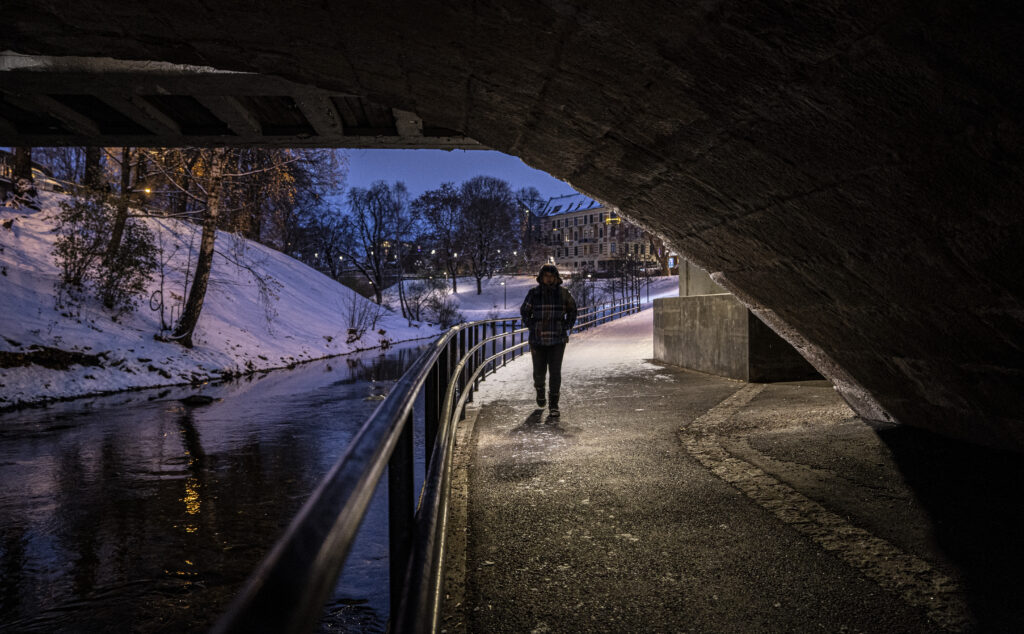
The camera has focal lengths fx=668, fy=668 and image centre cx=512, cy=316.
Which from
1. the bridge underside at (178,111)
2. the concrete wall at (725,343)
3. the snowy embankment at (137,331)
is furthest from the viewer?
the snowy embankment at (137,331)

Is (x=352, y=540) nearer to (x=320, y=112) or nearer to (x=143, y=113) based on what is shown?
(x=320, y=112)

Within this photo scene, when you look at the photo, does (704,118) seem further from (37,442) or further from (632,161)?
(37,442)

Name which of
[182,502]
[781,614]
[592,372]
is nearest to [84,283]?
[592,372]

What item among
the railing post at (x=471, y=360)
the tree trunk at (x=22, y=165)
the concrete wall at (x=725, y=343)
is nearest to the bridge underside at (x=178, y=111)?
the railing post at (x=471, y=360)

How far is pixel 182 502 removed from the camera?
5812 mm

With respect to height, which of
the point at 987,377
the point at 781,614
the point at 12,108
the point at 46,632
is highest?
the point at 12,108

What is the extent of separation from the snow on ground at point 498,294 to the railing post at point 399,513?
53.5 metres

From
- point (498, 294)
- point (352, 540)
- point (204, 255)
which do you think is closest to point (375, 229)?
point (498, 294)

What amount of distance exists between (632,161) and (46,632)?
13.8 feet

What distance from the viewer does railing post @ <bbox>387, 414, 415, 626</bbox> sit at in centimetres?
183

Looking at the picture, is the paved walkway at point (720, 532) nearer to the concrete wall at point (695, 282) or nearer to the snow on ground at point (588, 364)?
the snow on ground at point (588, 364)

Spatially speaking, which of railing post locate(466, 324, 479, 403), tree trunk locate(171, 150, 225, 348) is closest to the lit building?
tree trunk locate(171, 150, 225, 348)

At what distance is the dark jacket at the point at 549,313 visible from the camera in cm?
821

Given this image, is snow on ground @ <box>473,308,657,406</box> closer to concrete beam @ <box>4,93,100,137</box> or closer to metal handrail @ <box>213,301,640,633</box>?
concrete beam @ <box>4,93,100,137</box>
